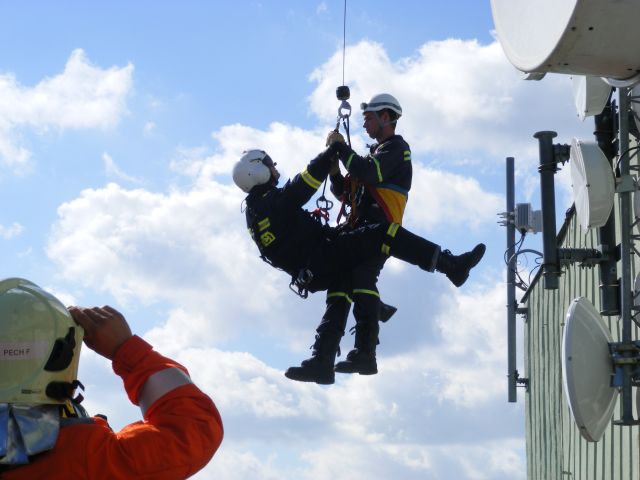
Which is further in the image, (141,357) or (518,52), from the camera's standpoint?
(518,52)

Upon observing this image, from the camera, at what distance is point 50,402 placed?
370cm

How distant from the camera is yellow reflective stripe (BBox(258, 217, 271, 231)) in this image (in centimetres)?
836

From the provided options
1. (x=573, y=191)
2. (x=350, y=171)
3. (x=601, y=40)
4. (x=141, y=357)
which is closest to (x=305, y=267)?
(x=350, y=171)

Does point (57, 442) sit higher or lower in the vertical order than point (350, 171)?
lower

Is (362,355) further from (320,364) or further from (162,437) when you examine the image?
(162,437)

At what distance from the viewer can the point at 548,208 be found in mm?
9805

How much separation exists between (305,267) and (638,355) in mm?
2633

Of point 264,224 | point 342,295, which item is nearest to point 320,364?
point 342,295

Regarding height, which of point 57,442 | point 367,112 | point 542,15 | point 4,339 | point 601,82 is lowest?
point 57,442

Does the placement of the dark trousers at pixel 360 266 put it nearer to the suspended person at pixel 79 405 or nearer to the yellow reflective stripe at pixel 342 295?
the yellow reflective stripe at pixel 342 295

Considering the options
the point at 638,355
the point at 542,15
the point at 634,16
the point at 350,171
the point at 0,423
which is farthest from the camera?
the point at 638,355

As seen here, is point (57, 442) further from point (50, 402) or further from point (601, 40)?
point (601, 40)

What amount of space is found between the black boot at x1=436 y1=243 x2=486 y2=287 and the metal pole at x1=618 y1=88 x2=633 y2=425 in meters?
1.23

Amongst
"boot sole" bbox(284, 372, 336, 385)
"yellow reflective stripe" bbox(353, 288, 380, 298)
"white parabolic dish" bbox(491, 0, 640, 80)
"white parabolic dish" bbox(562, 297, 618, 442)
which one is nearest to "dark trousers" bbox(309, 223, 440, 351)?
"yellow reflective stripe" bbox(353, 288, 380, 298)
